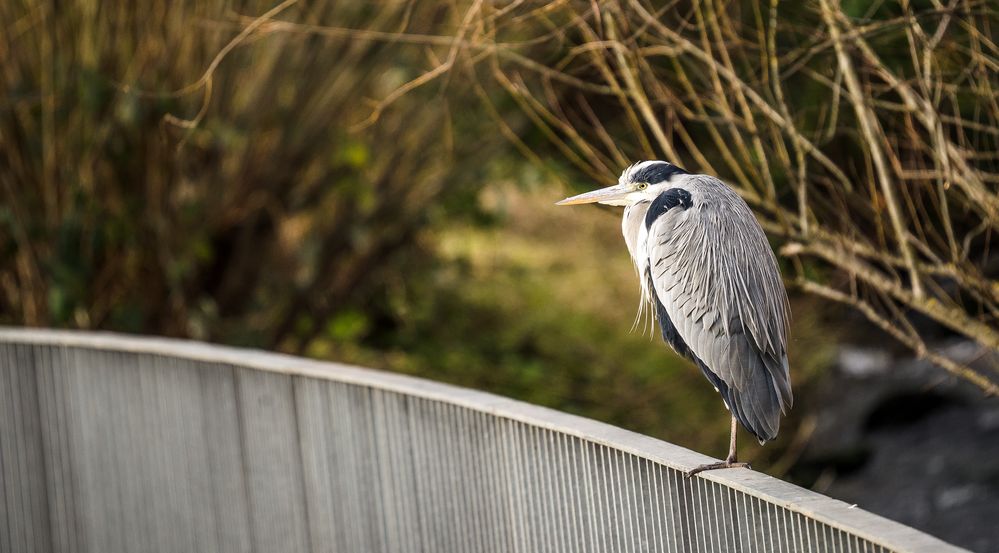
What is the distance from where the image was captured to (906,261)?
14.7 feet

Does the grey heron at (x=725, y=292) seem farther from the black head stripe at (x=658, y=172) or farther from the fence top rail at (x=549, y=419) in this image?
the fence top rail at (x=549, y=419)

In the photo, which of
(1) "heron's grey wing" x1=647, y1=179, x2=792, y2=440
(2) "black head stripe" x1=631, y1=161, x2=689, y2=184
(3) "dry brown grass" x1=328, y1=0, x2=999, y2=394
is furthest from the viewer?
(3) "dry brown grass" x1=328, y1=0, x2=999, y2=394

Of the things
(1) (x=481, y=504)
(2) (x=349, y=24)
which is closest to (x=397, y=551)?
(1) (x=481, y=504)

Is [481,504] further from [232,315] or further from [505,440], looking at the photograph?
[232,315]

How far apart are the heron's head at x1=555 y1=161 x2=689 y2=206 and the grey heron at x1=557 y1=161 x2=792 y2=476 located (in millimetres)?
82

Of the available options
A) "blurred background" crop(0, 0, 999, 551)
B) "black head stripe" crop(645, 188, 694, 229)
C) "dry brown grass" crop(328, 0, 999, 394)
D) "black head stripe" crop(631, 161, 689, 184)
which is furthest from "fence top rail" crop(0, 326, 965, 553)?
"blurred background" crop(0, 0, 999, 551)

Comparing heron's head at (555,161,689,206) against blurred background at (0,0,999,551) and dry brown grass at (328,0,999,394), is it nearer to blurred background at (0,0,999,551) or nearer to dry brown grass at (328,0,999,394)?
dry brown grass at (328,0,999,394)

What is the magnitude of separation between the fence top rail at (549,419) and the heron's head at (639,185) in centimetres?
68

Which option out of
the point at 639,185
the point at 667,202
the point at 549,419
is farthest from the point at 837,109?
the point at 549,419

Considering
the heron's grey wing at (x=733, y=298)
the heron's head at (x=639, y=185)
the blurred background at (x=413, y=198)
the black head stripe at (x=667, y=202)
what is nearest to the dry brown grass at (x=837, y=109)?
the blurred background at (x=413, y=198)

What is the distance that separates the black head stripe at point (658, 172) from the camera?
370cm

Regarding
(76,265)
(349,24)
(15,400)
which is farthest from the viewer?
(349,24)

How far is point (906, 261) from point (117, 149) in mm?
5180

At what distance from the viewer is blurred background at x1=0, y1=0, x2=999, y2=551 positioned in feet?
21.0
